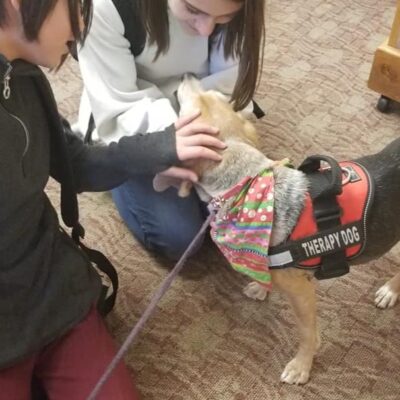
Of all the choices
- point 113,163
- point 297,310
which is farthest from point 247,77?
point 297,310

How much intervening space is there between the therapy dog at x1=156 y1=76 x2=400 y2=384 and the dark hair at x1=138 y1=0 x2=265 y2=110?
0.70ft

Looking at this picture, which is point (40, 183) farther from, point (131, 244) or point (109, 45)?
point (131, 244)

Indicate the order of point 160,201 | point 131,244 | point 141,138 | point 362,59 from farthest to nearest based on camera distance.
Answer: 1. point 362,59
2. point 131,244
3. point 160,201
4. point 141,138

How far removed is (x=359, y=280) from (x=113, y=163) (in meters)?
0.86

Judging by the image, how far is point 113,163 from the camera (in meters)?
1.36

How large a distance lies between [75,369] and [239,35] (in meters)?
0.93

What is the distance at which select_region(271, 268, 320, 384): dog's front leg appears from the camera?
134cm

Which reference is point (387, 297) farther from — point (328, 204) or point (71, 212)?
point (71, 212)

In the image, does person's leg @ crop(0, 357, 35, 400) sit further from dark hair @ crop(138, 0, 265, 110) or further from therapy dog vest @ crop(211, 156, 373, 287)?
dark hair @ crop(138, 0, 265, 110)

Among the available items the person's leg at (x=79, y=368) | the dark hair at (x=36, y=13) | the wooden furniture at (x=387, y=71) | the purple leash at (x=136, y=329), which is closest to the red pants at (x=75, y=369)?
the person's leg at (x=79, y=368)

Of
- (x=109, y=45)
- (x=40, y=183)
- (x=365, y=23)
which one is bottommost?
(x=365, y=23)

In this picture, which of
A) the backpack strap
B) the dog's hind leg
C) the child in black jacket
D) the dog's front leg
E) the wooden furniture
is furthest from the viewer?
the wooden furniture

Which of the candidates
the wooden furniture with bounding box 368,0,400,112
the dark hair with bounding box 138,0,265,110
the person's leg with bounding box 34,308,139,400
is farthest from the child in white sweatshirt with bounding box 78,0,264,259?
the wooden furniture with bounding box 368,0,400,112

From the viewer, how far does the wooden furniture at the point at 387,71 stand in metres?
2.11
